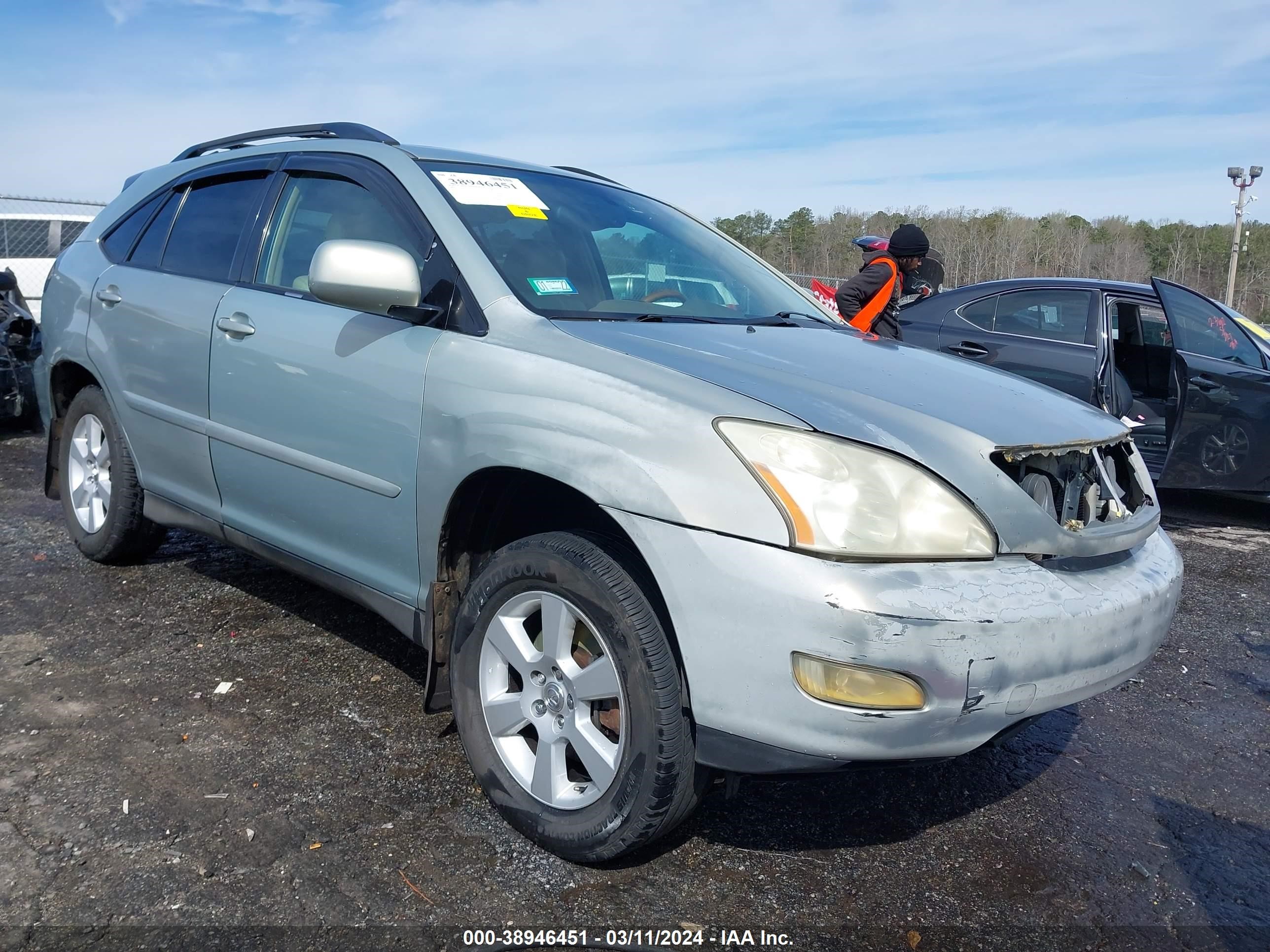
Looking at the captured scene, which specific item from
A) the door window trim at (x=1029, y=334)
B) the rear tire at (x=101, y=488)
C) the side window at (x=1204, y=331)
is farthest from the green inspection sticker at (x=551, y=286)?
the side window at (x=1204, y=331)

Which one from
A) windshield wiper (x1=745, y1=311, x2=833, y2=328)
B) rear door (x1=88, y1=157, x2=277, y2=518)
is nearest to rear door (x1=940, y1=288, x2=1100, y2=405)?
windshield wiper (x1=745, y1=311, x2=833, y2=328)

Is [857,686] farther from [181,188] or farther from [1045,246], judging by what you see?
[1045,246]

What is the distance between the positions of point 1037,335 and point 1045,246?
37.2 m

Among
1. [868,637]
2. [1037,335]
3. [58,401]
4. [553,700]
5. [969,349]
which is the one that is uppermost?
[1037,335]

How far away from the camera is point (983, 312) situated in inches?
276

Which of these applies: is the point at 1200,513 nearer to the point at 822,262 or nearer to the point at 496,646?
the point at 496,646

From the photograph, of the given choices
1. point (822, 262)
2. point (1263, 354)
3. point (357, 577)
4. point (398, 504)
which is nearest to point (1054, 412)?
point (398, 504)

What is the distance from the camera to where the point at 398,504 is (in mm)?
2836

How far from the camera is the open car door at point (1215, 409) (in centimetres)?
611

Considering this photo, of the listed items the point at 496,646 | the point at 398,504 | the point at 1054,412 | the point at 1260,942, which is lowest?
the point at 1260,942

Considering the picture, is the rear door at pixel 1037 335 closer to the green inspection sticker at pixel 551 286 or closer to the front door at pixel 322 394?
the green inspection sticker at pixel 551 286

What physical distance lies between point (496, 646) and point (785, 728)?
820 millimetres

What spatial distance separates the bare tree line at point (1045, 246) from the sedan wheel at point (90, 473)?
51.3ft

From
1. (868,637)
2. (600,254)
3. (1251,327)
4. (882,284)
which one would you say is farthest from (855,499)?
(1251,327)
